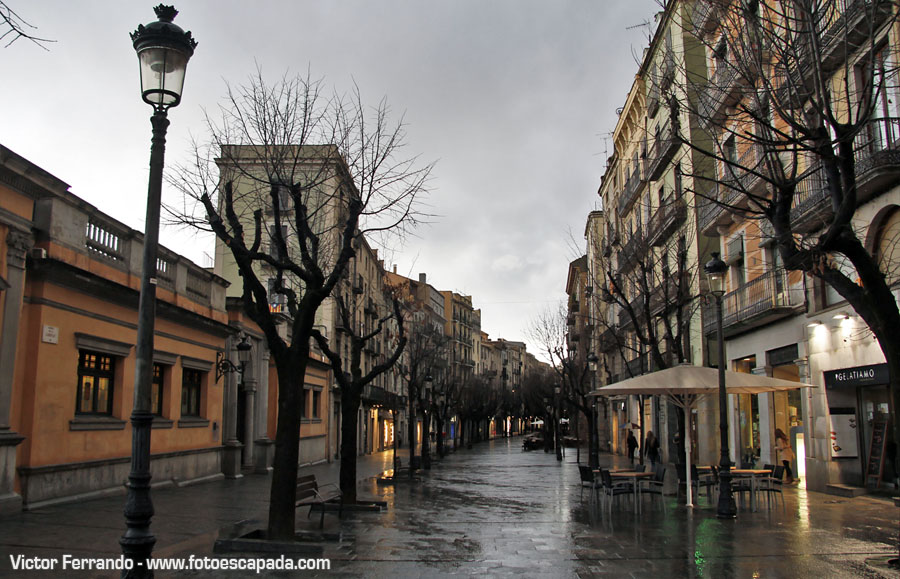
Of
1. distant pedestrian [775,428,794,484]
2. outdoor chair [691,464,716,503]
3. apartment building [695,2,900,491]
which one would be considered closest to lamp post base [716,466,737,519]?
outdoor chair [691,464,716,503]

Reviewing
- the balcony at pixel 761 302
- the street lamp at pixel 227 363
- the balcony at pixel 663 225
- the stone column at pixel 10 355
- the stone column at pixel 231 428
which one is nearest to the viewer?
the stone column at pixel 10 355

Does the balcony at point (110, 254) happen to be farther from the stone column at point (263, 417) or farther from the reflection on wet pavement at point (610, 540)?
the reflection on wet pavement at point (610, 540)

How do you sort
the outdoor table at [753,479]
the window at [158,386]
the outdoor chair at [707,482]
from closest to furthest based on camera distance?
the outdoor table at [753,479], the outdoor chair at [707,482], the window at [158,386]

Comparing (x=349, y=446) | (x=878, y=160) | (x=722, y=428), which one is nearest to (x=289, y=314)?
(x=349, y=446)

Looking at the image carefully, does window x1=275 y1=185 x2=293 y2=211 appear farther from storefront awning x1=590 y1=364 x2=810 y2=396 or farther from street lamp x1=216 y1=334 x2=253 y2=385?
storefront awning x1=590 y1=364 x2=810 y2=396

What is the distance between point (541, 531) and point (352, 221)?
5901mm

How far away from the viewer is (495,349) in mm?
138625

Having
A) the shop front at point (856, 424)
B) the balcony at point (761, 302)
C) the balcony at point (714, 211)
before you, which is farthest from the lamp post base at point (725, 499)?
the balcony at point (714, 211)

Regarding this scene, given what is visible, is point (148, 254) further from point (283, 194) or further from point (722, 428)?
point (283, 194)

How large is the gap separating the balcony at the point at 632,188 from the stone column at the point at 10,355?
27.0m

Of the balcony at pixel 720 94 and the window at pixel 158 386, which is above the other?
the balcony at pixel 720 94

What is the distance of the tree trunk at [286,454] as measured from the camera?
998cm

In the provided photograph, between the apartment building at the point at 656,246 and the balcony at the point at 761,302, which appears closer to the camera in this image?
the balcony at the point at 761,302

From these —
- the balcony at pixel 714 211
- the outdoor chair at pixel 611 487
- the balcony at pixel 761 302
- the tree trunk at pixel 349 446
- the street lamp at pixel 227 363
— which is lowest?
the outdoor chair at pixel 611 487
